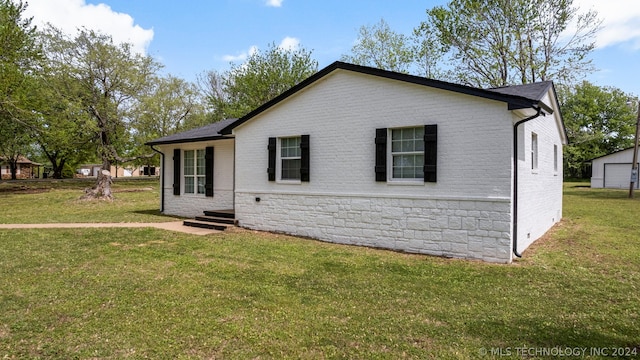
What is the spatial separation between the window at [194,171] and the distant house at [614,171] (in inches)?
1315

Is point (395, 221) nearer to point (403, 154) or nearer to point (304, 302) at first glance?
point (403, 154)

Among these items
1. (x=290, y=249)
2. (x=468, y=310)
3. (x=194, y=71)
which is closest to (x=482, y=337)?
(x=468, y=310)

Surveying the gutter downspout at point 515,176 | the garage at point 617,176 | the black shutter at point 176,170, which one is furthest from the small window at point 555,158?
the garage at point 617,176

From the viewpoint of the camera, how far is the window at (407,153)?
25.7ft

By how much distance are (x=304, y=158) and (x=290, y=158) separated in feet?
2.02

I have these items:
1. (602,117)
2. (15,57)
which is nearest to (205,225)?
(15,57)

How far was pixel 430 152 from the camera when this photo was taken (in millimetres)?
7492

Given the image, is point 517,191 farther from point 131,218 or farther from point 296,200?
point 131,218

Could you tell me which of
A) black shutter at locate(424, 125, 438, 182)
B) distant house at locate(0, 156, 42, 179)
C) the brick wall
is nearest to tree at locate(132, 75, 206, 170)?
the brick wall

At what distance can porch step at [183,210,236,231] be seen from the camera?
10593 mm

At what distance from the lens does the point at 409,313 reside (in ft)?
14.2

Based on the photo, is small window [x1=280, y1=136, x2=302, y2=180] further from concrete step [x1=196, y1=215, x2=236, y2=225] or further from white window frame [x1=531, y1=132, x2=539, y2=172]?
white window frame [x1=531, y1=132, x2=539, y2=172]

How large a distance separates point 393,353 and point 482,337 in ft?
3.43

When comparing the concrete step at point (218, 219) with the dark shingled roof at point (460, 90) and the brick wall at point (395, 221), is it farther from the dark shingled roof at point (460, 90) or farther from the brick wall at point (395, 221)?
the dark shingled roof at point (460, 90)
